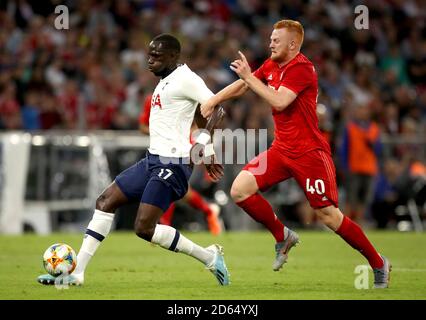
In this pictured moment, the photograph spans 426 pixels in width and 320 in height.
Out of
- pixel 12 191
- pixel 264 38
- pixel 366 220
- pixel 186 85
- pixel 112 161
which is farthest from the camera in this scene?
pixel 264 38

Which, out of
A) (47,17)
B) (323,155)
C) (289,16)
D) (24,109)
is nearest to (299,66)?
(323,155)

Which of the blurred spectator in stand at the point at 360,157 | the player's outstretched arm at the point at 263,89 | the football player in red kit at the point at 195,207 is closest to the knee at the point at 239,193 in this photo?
the player's outstretched arm at the point at 263,89

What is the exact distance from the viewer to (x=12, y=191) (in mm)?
18250

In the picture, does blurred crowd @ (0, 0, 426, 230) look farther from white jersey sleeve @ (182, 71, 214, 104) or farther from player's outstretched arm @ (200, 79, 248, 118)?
white jersey sleeve @ (182, 71, 214, 104)

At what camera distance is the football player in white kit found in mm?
9641

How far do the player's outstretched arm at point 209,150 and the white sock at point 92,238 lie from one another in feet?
3.41

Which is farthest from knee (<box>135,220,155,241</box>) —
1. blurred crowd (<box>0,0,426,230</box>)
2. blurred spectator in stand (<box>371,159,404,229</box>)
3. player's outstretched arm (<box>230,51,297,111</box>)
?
blurred spectator in stand (<box>371,159,404,229</box>)

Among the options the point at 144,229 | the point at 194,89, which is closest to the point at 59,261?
the point at 144,229

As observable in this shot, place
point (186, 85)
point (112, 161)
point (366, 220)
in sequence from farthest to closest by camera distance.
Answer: point (366, 220) → point (112, 161) → point (186, 85)

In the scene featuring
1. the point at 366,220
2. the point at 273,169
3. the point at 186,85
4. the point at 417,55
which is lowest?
the point at 366,220

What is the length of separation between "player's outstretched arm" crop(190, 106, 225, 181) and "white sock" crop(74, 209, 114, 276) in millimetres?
1038

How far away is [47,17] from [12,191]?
184 inches

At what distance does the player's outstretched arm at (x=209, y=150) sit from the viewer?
9656mm
